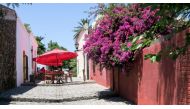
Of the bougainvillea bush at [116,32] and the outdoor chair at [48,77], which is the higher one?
the bougainvillea bush at [116,32]

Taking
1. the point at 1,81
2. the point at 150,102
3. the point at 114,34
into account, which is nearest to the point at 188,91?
the point at 150,102

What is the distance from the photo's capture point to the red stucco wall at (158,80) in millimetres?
7672

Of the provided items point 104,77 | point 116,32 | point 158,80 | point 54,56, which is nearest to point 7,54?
point 104,77

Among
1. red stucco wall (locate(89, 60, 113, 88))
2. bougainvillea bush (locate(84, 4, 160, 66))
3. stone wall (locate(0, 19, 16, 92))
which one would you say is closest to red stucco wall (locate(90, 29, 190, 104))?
bougainvillea bush (locate(84, 4, 160, 66))

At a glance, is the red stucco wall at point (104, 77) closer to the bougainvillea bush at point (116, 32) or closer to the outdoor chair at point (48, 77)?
the outdoor chair at point (48, 77)

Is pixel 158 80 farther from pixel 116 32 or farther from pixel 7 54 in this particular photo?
pixel 7 54

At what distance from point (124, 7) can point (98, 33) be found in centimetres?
146

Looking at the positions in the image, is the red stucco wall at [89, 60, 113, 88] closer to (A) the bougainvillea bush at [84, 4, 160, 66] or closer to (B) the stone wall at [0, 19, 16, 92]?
(A) the bougainvillea bush at [84, 4, 160, 66]

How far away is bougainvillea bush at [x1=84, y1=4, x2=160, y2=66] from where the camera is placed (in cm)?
1247

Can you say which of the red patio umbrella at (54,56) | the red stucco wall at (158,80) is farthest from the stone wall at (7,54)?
the red stucco wall at (158,80)

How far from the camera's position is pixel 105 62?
1395 cm

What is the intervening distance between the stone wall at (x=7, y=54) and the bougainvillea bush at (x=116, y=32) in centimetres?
396

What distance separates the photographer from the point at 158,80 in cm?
980

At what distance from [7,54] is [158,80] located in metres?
9.86
